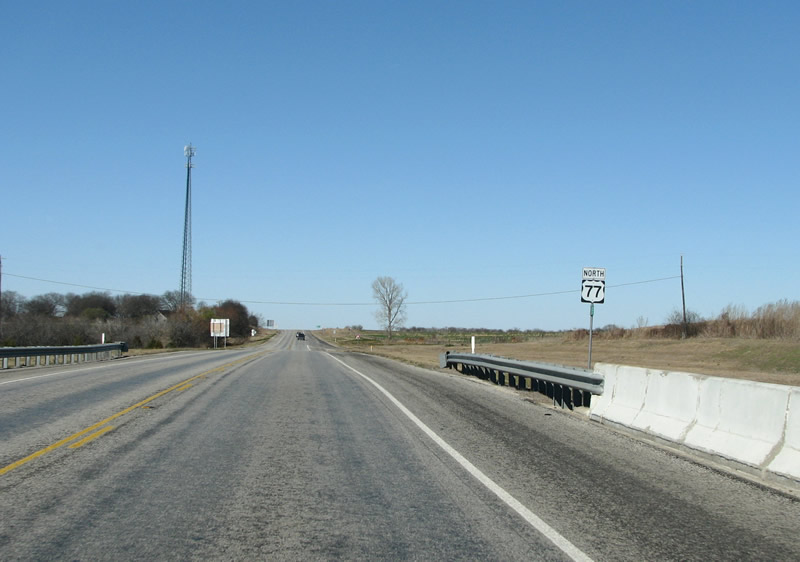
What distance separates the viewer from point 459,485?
7129mm

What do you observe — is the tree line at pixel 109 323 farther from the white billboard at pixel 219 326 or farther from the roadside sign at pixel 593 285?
the roadside sign at pixel 593 285

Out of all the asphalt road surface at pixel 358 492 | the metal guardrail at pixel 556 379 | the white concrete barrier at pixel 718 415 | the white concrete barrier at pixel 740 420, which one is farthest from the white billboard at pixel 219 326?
the white concrete barrier at pixel 740 420

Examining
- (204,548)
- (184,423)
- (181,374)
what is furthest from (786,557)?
(181,374)

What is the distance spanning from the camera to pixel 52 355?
3203cm

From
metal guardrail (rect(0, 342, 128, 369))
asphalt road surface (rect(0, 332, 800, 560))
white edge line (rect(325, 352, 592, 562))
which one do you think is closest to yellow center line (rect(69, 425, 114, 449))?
asphalt road surface (rect(0, 332, 800, 560))

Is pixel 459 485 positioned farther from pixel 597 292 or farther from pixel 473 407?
pixel 597 292

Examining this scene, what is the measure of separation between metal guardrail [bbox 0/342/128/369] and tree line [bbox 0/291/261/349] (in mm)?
11827

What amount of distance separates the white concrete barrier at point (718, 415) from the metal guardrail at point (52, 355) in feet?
80.2

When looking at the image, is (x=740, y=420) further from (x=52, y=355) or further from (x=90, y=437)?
(x=52, y=355)

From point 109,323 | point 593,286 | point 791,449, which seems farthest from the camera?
point 109,323

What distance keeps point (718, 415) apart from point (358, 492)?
501 cm

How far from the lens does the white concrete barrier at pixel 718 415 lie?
7.58m

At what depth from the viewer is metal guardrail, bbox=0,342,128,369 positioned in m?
27.2

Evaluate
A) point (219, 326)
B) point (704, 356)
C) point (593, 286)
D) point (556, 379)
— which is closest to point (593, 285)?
point (593, 286)
